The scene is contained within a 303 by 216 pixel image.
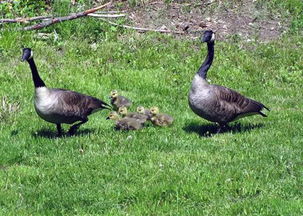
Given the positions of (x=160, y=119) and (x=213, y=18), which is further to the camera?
(x=213, y=18)

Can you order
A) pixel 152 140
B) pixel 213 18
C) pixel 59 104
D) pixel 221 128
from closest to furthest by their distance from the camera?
pixel 59 104
pixel 152 140
pixel 221 128
pixel 213 18

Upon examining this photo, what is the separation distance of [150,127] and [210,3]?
24.6 ft

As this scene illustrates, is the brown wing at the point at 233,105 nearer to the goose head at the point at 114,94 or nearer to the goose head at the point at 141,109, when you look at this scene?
the goose head at the point at 141,109

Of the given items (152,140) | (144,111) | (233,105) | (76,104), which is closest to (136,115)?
(144,111)

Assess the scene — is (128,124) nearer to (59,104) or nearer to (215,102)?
(59,104)

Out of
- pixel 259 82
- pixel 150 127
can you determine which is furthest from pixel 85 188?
pixel 259 82

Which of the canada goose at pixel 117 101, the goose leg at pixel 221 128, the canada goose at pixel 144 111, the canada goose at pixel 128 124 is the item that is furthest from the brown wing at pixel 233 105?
the canada goose at pixel 117 101

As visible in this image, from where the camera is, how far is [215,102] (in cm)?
1049

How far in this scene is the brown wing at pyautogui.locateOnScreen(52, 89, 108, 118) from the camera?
10.3 m

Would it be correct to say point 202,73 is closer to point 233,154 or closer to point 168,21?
point 233,154

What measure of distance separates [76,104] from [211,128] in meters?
2.38

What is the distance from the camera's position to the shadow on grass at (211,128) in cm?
1100

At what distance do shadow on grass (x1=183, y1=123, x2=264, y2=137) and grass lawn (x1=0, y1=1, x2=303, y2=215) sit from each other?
0.08 feet

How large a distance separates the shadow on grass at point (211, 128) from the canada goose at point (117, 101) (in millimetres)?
1395
